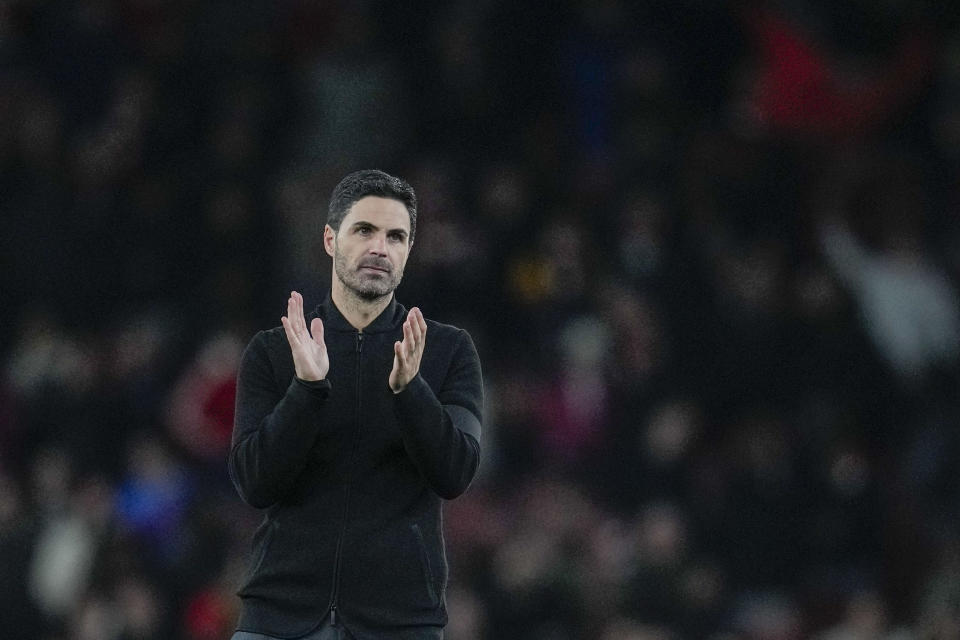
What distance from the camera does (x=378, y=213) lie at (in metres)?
4.33

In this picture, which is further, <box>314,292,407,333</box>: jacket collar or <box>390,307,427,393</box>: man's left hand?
<box>314,292,407,333</box>: jacket collar

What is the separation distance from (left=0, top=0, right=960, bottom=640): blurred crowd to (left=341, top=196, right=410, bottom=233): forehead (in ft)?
16.6

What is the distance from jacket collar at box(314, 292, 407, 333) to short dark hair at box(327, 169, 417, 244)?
203 mm

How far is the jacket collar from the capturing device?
14.5 feet

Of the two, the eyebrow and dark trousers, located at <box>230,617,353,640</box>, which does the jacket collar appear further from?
dark trousers, located at <box>230,617,353,640</box>

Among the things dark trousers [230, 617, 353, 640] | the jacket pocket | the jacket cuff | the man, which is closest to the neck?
the man

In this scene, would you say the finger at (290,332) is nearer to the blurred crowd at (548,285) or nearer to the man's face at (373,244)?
Answer: the man's face at (373,244)

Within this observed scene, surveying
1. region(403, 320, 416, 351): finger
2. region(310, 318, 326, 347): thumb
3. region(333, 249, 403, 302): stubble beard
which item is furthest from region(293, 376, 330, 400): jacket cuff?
region(333, 249, 403, 302): stubble beard

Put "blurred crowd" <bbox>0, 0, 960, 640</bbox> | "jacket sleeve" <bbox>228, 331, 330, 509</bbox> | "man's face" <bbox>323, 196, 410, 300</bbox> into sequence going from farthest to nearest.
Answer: "blurred crowd" <bbox>0, 0, 960, 640</bbox>
"man's face" <bbox>323, 196, 410, 300</bbox>
"jacket sleeve" <bbox>228, 331, 330, 509</bbox>

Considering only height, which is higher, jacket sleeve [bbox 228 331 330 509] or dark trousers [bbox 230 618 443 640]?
jacket sleeve [bbox 228 331 330 509]

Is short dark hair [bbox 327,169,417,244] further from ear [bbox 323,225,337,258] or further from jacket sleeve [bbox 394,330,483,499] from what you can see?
jacket sleeve [bbox 394,330,483,499]

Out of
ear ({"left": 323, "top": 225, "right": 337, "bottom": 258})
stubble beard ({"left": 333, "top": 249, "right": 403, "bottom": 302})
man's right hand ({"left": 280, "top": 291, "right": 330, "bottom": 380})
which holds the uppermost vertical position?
ear ({"left": 323, "top": 225, "right": 337, "bottom": 258})

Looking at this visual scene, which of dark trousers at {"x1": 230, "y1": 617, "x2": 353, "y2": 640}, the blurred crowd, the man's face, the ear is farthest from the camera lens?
the blurred crowd

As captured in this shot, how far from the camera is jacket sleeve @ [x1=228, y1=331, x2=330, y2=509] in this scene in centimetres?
408
